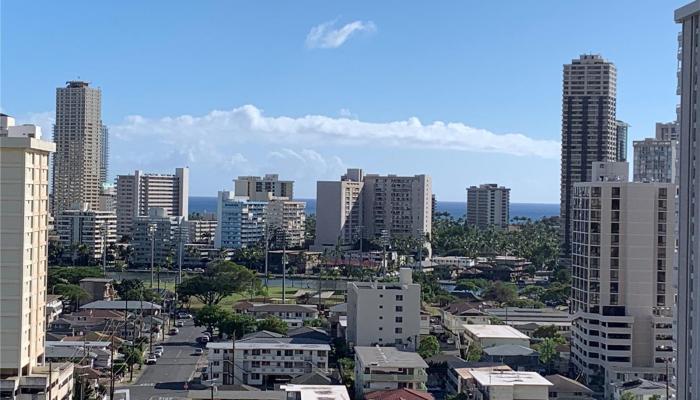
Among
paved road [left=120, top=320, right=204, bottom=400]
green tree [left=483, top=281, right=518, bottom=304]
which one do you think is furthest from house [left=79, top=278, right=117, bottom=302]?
green tree [left=483, top=281, right=518, bottom=304]

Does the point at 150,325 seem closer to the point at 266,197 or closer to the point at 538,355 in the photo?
the point at 538,355

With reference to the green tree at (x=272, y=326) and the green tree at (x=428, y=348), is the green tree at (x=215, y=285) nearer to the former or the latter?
the green tree at (x=272, y=326)

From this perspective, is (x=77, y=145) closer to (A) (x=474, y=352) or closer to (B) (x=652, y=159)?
(B) (x=652, y=159)

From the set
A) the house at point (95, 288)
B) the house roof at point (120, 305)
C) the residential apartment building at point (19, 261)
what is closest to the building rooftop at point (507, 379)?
the residential apartment building at point (19, 261)

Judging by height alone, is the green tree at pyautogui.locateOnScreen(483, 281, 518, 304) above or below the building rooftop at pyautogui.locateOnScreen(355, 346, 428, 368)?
below

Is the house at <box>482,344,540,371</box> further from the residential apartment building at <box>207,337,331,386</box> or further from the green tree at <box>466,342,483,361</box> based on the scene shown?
the residential apartment building at <box>207,337,331,386</box>

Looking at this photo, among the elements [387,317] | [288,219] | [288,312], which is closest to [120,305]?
[288,312]

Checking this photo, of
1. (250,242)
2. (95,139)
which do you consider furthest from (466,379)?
(95,139)
